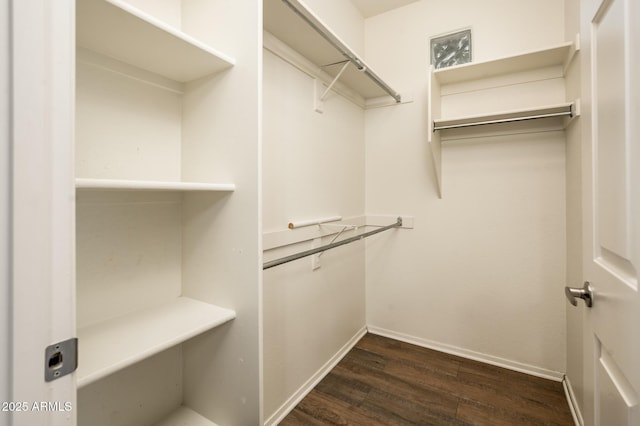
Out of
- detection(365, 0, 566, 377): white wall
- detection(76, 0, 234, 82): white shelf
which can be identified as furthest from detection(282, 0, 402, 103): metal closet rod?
detection(365, 0, 566, 377): white wall

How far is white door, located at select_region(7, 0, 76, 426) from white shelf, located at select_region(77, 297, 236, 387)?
154mm

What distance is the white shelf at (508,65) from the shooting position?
168 cm

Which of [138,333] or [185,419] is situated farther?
[185,419]

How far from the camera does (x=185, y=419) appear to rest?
1082 mm

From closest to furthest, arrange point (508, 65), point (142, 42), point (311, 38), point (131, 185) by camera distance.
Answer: point (131, 185)
point (142, 42)
point (311, 38)
point (508, 65)

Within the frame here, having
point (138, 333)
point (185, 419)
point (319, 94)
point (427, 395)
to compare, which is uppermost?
point (319, 94)

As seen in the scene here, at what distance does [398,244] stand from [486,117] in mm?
1128

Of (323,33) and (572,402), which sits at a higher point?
(323,33)

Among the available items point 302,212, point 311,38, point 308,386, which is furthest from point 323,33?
point 308,386

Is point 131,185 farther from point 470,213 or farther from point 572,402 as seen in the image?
point 572,402

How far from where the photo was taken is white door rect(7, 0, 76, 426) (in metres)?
0.47

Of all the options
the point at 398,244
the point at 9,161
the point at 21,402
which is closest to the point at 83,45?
the point at 9,161

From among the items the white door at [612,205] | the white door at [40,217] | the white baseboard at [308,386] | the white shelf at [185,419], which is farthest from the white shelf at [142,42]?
the white baseboard at [308,386]

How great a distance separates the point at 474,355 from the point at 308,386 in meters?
1.28
